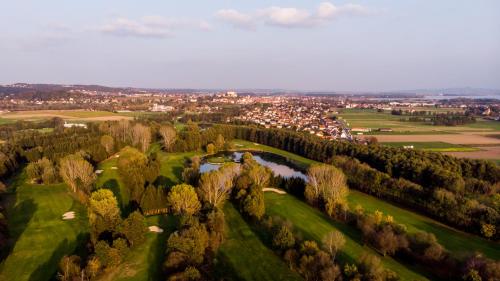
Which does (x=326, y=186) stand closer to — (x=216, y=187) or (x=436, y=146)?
(x=216, y=187)

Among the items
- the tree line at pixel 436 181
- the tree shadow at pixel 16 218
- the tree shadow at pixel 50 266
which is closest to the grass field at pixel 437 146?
the tree line at pixel 436 181

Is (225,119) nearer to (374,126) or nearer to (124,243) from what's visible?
(374,126)

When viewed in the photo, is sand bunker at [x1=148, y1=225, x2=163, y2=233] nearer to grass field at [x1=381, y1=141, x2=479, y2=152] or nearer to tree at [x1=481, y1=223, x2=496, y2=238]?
tree at [x1=481, y1=223, x2=496, y2=238]

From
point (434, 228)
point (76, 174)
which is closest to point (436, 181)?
point (434, 228)

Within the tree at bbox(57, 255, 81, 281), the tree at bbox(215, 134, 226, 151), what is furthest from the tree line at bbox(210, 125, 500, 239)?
the tree at bbox(57, 255, 81, 281)

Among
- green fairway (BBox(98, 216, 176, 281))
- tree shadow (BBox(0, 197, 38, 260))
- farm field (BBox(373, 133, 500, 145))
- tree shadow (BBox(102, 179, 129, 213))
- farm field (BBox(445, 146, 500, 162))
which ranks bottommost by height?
tree shadow (BBox(0, 197, 38, 260))

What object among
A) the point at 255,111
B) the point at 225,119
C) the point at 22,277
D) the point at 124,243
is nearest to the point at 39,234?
the point at 22,277
